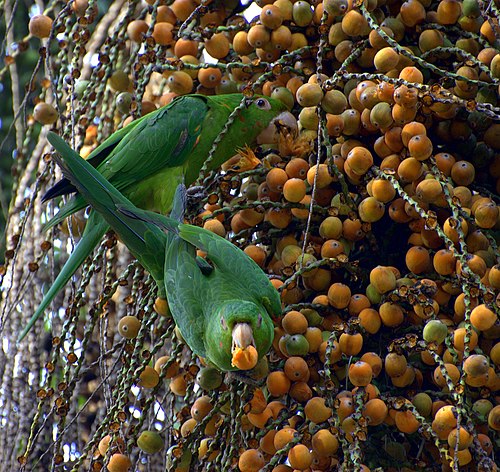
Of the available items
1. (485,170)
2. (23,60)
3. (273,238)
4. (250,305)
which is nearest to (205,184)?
(273,238)

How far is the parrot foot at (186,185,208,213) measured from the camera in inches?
70.2

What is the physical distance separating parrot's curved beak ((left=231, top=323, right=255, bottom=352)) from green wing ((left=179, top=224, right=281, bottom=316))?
92mm

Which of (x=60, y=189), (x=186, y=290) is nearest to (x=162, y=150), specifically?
(x=60, y=189)

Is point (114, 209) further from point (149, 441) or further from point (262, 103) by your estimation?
point (149, 441)

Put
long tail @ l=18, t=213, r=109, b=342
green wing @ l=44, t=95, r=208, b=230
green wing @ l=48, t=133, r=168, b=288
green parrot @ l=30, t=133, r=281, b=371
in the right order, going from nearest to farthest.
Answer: green parrot @ l=30, t=133, r=281, b=371 < green wing @ l=48, t=133, r=168, b=288 < long tail @ l=18, t=213, r=109, b=342 < green wing @ l=44, t=95, r=208, b=230

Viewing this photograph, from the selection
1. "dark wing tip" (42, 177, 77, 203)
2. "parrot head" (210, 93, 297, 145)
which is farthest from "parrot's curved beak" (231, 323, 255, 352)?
"dark wing tip" (42, 177, 77, 203)

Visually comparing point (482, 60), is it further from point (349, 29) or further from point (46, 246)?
point (46, 246)

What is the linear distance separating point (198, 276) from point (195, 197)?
0.63 feet

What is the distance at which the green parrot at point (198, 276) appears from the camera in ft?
5.03

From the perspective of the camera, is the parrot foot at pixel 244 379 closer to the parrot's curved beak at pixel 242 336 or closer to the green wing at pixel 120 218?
the parrot's curved beak at pixel 242 336

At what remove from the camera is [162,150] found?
2.27 m

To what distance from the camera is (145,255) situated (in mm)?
1778

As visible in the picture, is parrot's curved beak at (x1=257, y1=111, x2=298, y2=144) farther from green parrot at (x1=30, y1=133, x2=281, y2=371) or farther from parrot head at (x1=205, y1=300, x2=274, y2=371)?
parrot head at (x1=205, y1=300, x2=274, y2=371)

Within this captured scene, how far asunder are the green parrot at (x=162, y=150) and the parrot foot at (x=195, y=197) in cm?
8
